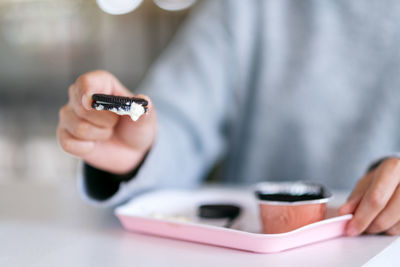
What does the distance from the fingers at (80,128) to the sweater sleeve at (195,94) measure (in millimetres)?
177

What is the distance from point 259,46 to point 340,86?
0.20 metres

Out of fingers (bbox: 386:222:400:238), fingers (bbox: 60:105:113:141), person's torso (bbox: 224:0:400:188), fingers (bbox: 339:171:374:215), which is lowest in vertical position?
fingers (bbox: 386:222:400:238)

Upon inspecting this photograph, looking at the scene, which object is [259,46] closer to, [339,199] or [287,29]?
[287,29]

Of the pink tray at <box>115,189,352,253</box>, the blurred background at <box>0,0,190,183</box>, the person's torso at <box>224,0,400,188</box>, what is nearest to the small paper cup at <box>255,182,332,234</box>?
the pink tray at <box>115,189,352,253</box>

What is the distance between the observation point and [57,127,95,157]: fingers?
0.49 meters

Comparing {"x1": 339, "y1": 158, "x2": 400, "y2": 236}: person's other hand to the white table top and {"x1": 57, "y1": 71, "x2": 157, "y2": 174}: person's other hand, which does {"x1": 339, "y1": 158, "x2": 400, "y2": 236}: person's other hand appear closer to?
the white table top

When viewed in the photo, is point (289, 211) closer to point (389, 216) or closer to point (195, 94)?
point (389, 216)

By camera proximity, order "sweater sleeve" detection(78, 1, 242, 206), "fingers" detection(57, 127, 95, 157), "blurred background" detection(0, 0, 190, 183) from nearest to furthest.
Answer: "fingers" detection(57, 127, 95, 157), "sweater sleeve" detection(78, 1, 242, 206), "blurred background" detection(0, 0, 190, 183)

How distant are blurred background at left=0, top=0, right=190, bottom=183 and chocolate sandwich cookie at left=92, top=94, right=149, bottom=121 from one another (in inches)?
112

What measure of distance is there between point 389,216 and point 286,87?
48 centimetres

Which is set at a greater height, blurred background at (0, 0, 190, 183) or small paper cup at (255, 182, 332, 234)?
blurred background at (0, 0, 190, 183)

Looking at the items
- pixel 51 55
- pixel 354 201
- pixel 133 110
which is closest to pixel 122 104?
pixel 133 110

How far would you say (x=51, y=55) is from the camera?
11.9ft

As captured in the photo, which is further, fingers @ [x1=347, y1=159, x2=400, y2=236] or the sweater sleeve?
the sweater sleeve
